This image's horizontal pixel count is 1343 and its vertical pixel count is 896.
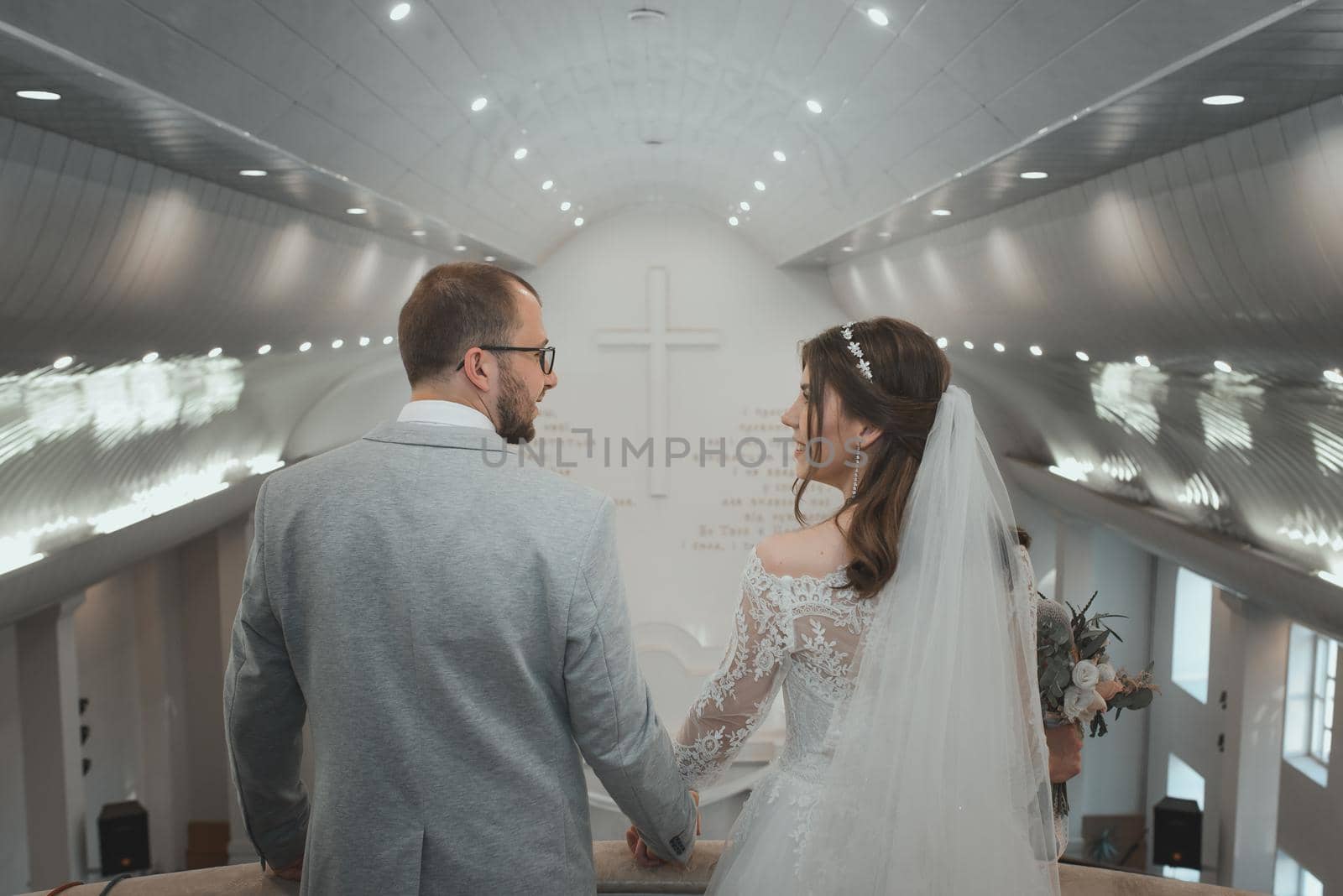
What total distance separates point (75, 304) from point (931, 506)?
3601 millimetres

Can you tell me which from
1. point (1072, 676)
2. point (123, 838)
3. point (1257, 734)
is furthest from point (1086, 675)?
point (123, 838)

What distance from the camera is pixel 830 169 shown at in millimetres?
6289

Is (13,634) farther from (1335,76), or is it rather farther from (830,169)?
(1335,76)

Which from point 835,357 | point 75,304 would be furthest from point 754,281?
point 835,357

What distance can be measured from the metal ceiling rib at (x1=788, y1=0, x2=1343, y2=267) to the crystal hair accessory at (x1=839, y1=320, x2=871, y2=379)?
1.15m

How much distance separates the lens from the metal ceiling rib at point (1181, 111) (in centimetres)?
236

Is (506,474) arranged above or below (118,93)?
below

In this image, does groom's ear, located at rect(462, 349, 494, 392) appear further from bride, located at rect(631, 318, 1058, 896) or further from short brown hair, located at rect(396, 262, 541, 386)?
bride, located at rect(631, 318, 1058, 896)

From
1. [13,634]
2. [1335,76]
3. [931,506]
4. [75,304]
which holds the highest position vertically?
[1335,76]

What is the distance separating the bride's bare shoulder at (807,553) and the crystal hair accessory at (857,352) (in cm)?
28

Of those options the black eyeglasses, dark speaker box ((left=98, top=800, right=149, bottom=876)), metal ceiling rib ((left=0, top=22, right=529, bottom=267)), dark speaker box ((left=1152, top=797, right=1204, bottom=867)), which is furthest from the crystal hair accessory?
dark speaker box ((left=98, top=800, right=149, bottom=876))

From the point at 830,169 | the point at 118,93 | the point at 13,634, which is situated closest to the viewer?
the point at 118,93

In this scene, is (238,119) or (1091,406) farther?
(1091,406)

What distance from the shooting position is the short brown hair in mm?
1535
